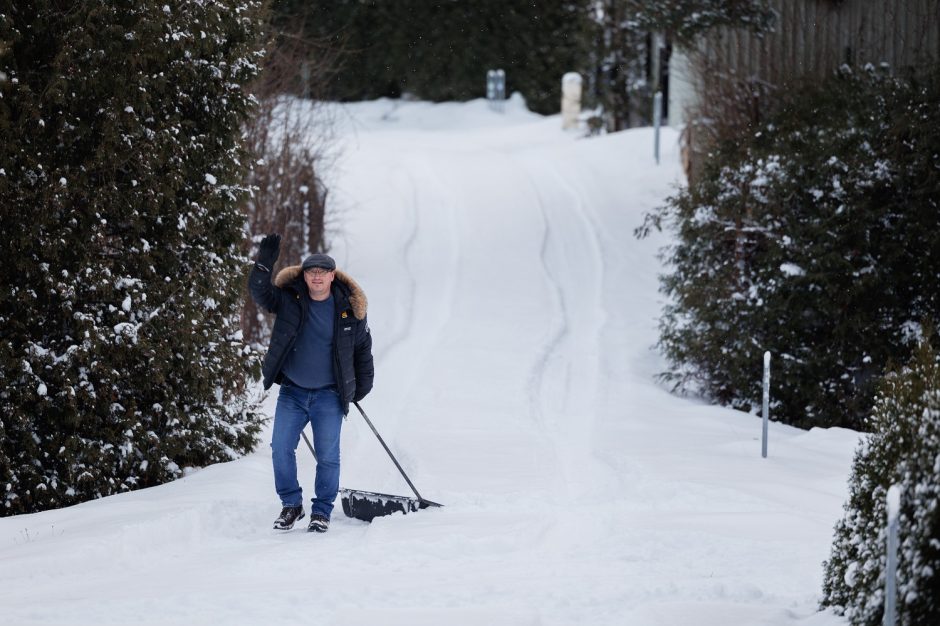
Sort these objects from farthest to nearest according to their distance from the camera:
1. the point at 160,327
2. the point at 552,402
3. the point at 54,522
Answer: the point at 552,402 < the point at 160,327 < the point at 54,522

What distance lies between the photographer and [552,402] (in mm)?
11344

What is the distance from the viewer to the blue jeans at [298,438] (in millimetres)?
7066

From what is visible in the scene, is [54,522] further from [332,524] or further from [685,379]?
[685,379]

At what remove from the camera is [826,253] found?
37.7 feet

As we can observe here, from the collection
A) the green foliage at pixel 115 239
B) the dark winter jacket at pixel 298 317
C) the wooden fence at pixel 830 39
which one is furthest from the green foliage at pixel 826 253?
the dark winter jacket at pixel 298 317

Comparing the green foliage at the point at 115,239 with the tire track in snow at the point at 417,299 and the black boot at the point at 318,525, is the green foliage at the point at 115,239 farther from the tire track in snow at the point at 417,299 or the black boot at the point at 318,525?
the tire track in snow at the point at 417,299

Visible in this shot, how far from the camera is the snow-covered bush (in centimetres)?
384

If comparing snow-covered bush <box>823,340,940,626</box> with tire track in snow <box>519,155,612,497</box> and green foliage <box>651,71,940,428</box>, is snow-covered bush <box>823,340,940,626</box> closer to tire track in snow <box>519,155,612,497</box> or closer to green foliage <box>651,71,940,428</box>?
tire track in snow <box>519,155,612,497</box>

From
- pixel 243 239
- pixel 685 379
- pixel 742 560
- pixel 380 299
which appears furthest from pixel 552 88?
pixel 742 560

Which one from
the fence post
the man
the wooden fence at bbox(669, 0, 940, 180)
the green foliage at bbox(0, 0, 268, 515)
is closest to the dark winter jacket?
the man

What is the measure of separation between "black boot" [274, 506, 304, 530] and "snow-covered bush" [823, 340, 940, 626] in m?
3.33

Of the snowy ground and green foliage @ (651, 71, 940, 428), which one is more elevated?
green foliage @ (651, 71, 940, 428)

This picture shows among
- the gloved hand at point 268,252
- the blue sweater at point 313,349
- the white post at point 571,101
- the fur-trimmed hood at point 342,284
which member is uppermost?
→ the white post at point 571,101

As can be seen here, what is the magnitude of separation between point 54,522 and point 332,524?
1680 mm
